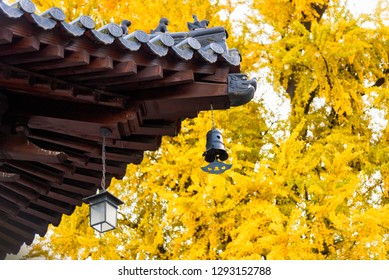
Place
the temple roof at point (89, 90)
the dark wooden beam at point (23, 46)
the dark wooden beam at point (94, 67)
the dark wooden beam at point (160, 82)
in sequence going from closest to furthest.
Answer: the dark wooden beam at point (23, 46) < the temple roof at point (89, 90) < the dark wooden beam at point (94, 67) < the dark wooden beam at point (160, 82)

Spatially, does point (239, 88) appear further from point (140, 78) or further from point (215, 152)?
point (215, 152)

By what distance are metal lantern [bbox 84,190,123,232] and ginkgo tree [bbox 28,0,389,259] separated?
2.97 metres

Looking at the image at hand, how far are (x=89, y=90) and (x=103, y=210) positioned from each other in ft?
2.24

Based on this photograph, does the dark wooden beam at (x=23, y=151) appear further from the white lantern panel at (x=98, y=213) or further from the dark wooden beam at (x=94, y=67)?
the dark wooden beam at (x=94, y=67)

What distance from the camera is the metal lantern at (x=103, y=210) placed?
3994 mm

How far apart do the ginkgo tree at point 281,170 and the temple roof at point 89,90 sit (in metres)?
2.92

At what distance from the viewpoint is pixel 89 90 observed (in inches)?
150

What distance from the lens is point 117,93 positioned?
3.88 meters

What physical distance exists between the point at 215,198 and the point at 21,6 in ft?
14.9

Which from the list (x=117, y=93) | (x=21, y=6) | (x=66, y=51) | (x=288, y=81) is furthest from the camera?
(x=288, y=81)

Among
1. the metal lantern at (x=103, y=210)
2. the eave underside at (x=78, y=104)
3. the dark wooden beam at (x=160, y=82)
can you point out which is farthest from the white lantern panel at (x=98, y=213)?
the dark wooden beam at (x=160, y=82)

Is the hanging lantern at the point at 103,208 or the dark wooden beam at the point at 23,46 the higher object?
the dark wooden beam at the point at 23,46
